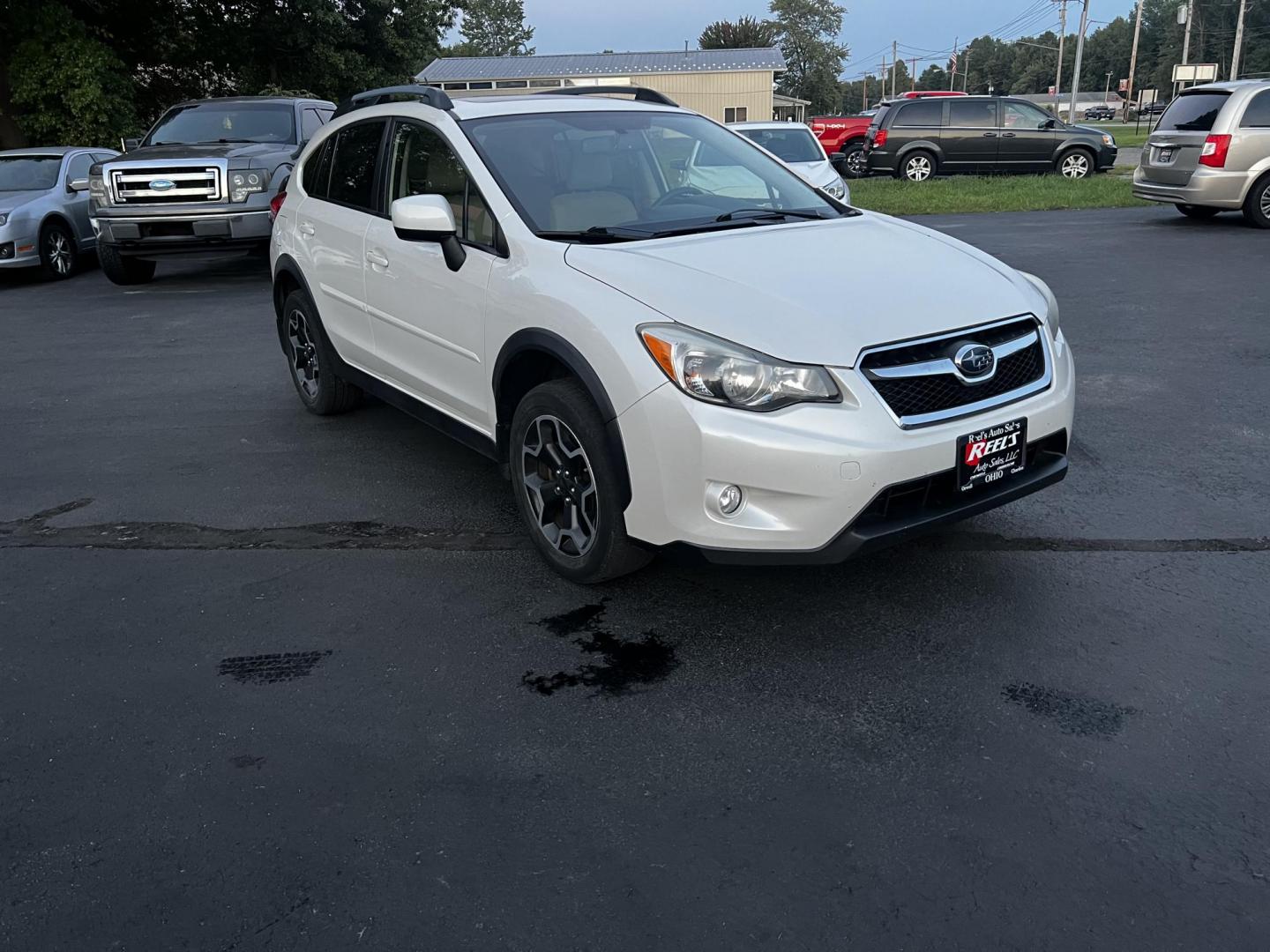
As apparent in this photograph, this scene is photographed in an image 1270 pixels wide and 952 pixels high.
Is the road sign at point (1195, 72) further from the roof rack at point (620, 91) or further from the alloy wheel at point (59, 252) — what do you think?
the roof rack at point (620, 91)

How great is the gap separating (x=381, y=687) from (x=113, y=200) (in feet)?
33.7

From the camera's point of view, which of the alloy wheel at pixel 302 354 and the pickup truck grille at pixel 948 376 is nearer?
the pickup truck grille at pixel 948 376

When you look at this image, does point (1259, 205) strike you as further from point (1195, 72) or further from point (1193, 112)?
point (1195, 72)

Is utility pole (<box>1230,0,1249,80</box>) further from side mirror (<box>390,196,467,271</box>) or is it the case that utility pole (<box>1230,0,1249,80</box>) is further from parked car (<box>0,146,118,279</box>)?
side mirror (<box>390,196,467,271</box>)

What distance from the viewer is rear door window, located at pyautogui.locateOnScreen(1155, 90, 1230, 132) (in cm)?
1348

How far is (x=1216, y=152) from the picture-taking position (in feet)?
43.7

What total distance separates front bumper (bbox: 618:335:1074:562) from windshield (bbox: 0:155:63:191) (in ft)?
42.2

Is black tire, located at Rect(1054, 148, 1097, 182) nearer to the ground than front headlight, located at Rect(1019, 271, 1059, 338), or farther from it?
farther from it

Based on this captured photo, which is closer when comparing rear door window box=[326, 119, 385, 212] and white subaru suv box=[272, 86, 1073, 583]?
white subaru suv box=[272, 86, 1073, 583]

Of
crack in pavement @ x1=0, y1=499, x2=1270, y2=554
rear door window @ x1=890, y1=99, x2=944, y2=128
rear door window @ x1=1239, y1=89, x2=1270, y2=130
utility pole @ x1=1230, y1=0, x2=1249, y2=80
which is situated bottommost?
crack in pavement @ x1=0, y1=499, x2=1270, y2=554

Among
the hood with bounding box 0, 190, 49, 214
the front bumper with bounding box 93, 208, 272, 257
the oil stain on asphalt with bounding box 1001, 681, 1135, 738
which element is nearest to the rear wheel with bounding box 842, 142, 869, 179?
the front bumper with bounding box 93, 208, 272, 257

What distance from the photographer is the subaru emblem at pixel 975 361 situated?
3.57m

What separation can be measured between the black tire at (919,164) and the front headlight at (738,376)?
800 inches

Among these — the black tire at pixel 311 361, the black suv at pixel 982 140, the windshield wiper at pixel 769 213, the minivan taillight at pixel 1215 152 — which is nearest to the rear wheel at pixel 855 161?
the black suv at pixel 982 140
